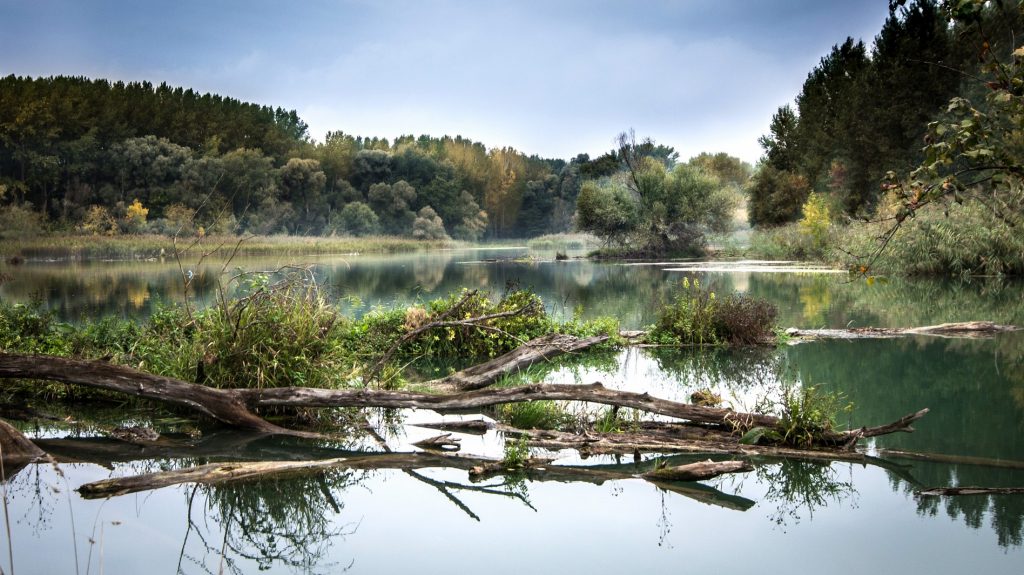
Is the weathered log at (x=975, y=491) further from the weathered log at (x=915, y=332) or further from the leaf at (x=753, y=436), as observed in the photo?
the weathered log at (x=915, y=332)

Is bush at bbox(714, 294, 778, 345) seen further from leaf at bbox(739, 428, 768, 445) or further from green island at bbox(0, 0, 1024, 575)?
leaf at bbox(739, 428, 768, 445)

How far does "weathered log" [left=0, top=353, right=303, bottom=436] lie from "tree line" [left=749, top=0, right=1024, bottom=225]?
101ft

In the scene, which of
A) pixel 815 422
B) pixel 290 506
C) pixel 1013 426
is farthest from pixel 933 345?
pixel 290 506

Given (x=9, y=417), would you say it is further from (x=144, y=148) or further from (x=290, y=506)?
(x=144, y=148)

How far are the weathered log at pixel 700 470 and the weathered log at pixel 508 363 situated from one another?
298 centimetres

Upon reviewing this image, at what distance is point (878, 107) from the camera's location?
39.0 meters

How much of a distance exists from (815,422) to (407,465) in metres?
3.21

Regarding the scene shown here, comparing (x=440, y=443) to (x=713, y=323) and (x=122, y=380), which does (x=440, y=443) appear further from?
(x=713, y=323)

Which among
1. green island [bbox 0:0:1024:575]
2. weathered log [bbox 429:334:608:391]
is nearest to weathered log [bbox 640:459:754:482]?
green island [bbox 0:0:1024:575]

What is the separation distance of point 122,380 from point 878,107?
40.3 metres

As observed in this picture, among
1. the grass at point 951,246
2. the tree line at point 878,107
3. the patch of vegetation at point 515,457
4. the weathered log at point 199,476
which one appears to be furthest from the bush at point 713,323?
the tree line at point 878,107

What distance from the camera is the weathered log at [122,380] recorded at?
21.3ft

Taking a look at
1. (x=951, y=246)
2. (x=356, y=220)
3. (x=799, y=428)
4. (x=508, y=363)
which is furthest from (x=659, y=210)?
(x=799, y=428)

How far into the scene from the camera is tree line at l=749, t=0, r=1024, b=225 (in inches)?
1454
